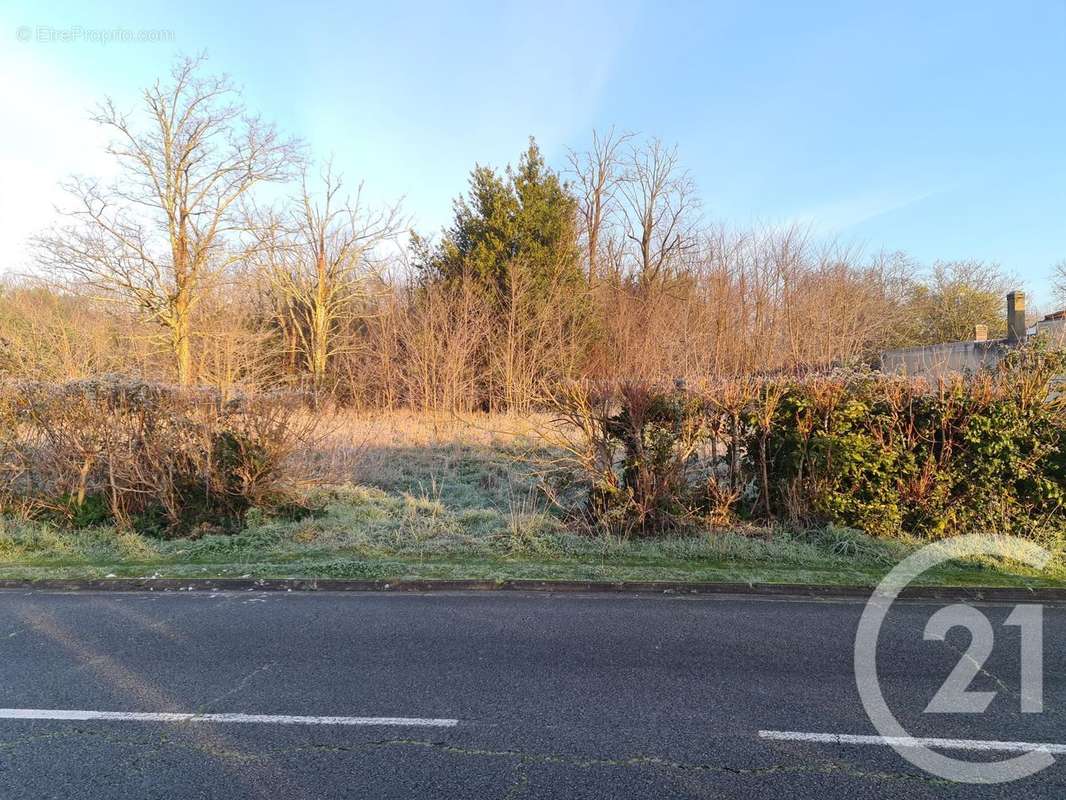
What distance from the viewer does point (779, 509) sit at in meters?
8.13

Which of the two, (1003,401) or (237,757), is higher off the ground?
(1003,401)

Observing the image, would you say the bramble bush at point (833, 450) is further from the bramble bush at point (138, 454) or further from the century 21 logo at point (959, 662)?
the bramble bush at point (138, 454)

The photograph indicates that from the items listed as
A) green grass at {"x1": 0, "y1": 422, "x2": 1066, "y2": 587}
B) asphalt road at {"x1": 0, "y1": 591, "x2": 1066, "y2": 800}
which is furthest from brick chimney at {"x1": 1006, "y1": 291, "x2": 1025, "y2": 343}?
asphalt road at {"x1": 0, "y1": 591, "x2": 1066, "y2": 800}

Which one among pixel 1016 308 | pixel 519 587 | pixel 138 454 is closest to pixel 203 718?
pixel 519 587

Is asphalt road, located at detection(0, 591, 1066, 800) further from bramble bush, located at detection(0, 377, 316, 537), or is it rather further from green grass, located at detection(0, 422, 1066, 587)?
bramble bush, located at detection(0, 377, 316, 537)

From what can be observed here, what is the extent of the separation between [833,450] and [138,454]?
9.93 m

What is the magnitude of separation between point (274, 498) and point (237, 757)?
6.27m

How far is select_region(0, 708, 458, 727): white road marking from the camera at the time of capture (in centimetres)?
376

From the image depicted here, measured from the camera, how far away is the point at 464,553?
7.74 m

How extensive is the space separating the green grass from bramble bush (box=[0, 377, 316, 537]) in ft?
1.37

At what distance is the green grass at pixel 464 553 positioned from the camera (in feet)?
22.2

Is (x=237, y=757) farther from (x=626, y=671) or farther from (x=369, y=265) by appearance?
(x=369, y=265)

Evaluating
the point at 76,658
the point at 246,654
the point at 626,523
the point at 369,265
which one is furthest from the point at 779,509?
the point at 369,265

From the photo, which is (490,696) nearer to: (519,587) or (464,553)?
(519,587)
